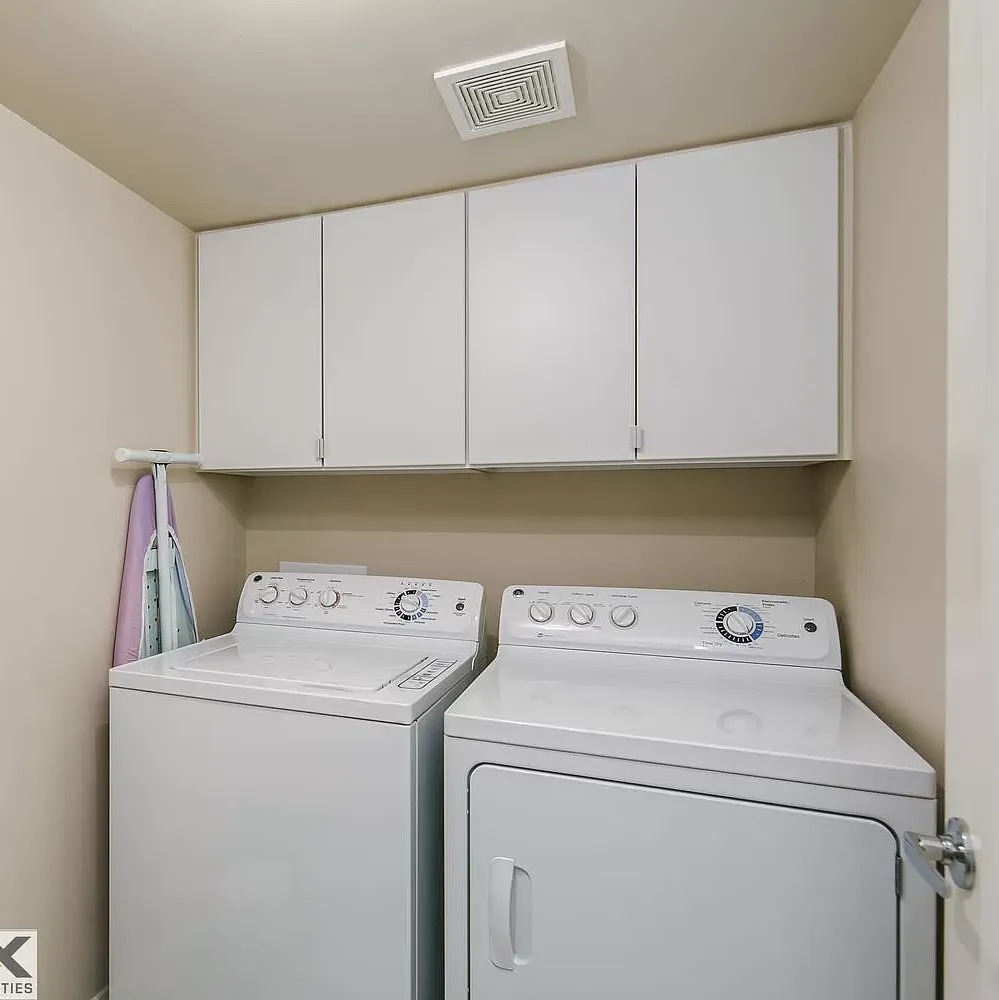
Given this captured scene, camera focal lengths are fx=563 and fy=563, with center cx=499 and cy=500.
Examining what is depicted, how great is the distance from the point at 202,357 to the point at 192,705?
111cm

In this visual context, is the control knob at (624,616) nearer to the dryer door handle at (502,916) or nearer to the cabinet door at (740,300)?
the cabinet door at (740,300)

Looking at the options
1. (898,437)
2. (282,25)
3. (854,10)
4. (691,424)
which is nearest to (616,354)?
(691,424)

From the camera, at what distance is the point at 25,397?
135 cm

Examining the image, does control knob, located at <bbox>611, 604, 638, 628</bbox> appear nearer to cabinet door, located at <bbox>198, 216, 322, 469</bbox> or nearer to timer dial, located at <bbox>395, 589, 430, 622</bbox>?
timer dial, located at <bbox>395, 589, 430, 622</bbox>

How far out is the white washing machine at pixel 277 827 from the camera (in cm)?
118

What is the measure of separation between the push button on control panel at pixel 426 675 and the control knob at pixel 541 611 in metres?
0.26

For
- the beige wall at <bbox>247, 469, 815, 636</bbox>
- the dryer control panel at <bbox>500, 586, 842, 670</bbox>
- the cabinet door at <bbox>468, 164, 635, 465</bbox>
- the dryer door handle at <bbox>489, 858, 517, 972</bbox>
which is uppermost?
the cabinet door at <bbox>468, 164, 635, 465</bbox>

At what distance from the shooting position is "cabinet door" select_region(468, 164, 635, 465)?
148 cm

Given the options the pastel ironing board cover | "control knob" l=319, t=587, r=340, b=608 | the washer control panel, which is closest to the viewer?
the pastel ironing board cover

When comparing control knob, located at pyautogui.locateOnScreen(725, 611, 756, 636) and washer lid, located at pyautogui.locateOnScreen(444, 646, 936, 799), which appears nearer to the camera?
washer lid, located at pyautogui.locateOnScreen(444, 646, 936, 799)

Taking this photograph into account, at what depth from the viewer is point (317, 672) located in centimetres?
142

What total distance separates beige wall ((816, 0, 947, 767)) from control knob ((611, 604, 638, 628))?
536mm

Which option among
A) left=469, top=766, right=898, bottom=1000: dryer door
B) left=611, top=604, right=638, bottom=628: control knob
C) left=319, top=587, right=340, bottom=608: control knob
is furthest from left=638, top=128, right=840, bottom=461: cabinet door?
left=319, top=587, right=340, bottom=608: control knob

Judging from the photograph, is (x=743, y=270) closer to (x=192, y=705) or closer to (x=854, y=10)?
(x=854, y=10)
